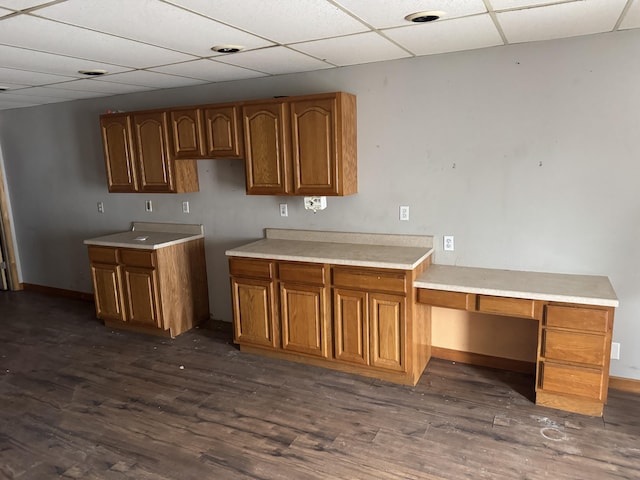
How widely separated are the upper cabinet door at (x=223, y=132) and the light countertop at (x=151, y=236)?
0.91 meters

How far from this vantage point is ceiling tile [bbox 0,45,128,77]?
9.30ft

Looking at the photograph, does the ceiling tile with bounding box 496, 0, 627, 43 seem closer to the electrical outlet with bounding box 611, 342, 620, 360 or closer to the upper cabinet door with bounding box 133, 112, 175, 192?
the electrical outlet with bounding box 611, 342, 620, 360

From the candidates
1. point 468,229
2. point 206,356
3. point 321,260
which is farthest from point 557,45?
point 206,356

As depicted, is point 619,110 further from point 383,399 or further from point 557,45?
point 383,399

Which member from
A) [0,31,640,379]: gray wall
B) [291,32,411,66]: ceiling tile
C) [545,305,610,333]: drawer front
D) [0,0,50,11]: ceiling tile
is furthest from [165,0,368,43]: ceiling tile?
[545,305,610,333]: drawer front

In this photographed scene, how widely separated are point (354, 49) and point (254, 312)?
209 centimetres

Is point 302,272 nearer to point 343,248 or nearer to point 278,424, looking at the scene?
point 343,248

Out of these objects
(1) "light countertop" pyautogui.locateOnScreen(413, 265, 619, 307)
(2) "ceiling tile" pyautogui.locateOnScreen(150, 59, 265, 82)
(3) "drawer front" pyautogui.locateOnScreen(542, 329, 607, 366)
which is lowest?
(3) "drawer front" pyautogui.locateOnScreen(542, 329, 607, 366)

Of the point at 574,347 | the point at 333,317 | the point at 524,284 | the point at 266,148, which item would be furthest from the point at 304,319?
the point at 574,347

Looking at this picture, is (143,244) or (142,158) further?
(142,158)

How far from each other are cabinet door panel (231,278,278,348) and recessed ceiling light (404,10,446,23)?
6.89 feet

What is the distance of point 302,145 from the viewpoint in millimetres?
3486

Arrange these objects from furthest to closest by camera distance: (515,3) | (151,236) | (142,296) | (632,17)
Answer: (151,236), (142,296), (632,17), (515,3)

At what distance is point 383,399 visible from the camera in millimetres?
3076
